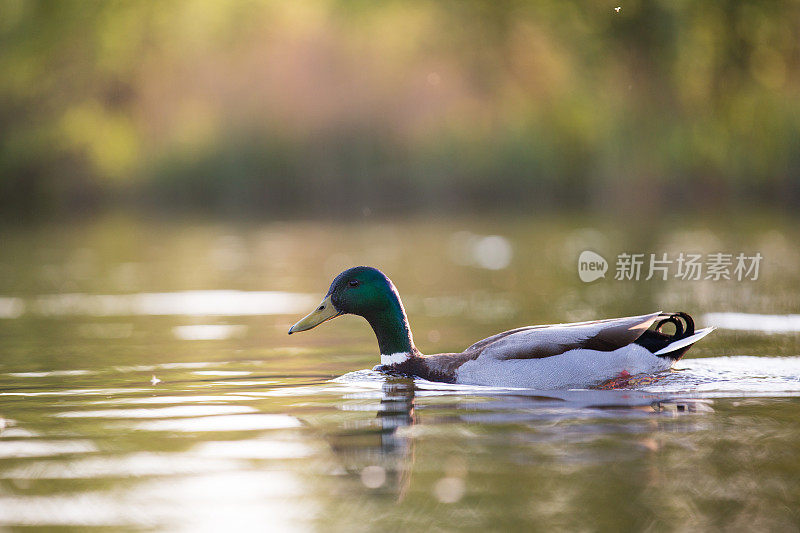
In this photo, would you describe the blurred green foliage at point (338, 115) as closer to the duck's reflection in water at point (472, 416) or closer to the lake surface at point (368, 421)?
the lake surface at point (368, 421)

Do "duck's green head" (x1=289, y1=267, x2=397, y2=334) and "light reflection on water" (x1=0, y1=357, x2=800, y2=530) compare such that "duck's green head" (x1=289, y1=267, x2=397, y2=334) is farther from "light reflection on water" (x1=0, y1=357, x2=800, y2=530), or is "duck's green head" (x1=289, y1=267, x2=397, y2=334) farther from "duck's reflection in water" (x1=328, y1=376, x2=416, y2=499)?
"duck's reflection in water" (x1=328, y1=376, x2=416, y2=499)

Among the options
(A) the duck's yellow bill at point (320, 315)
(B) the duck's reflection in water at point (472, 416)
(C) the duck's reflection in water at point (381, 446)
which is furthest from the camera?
(A) the duck's yellow bill at point (320, 315)

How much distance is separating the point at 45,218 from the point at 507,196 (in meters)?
12.6

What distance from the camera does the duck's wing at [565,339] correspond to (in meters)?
7.57

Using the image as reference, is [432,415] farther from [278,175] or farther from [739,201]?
[739,201]

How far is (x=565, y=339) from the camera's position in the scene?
7.62 metres

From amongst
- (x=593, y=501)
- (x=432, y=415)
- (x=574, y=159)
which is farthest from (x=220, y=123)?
(x=593, y=501)

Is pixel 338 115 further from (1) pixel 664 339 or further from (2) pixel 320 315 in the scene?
(1) pixel 664 339

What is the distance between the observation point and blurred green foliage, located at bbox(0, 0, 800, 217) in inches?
1094

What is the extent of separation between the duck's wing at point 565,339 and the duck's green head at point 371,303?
28.9 inches

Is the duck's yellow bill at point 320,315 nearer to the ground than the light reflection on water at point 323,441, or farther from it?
farther from it

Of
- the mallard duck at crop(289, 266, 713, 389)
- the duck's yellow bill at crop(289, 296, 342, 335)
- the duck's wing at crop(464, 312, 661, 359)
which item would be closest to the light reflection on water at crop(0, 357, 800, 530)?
the mallard duck at crop(289, 266, 713, 389)

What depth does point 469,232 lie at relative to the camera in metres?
24.0

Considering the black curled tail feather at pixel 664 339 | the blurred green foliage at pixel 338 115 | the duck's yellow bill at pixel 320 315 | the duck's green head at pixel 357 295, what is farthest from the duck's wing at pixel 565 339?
the blurred green foliage at pixel 338 115
